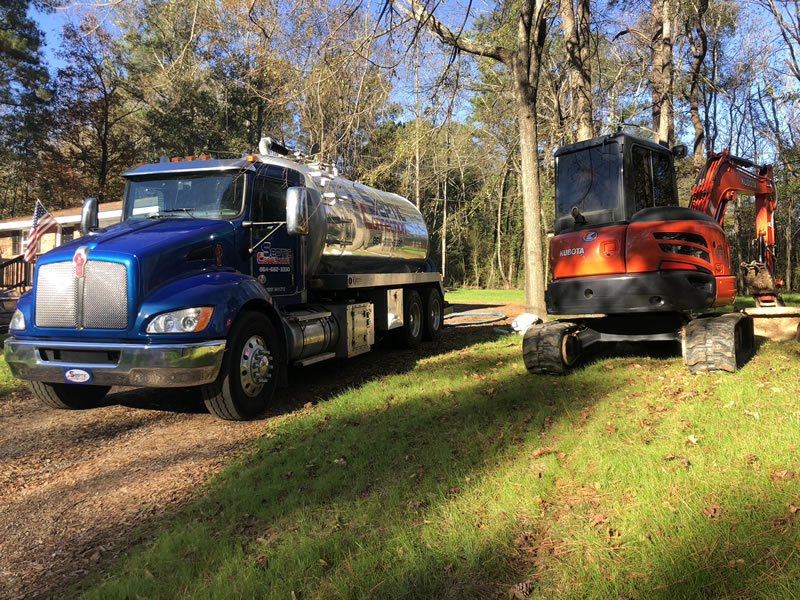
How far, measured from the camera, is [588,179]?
7.41m

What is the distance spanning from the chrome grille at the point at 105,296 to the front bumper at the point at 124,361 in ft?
0.73

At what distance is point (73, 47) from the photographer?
26.9 m

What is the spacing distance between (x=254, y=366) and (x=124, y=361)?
129 centimetres

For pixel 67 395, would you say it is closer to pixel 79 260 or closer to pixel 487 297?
pixel 79 260

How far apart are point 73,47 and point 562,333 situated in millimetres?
29527

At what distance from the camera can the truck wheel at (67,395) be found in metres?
6.22

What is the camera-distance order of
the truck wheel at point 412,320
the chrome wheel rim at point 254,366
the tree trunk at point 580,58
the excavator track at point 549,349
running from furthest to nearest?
the tree trunk at point 580,58, the truck wheel at point 412,320, the excavator track at point 549,349, the chrome wheel rim at point 254,366

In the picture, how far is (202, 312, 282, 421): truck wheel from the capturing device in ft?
18.6

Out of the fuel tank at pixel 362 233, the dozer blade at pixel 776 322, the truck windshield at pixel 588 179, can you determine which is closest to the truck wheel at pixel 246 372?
the fuel tank at pixel 362 233

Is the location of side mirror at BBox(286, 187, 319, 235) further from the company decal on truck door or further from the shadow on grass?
the shadow on grass

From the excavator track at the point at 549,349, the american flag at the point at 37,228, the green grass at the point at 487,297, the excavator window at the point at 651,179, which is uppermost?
the american flag at the point at 37,228

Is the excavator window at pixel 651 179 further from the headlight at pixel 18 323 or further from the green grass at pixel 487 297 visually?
the green grass at pixel 487 297

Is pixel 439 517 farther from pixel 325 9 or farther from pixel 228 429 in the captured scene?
pixel 325 9

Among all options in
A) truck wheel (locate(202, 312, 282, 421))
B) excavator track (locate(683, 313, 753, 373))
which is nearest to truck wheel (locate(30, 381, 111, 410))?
truck wheel (locate(202, 312, 282, 421))
